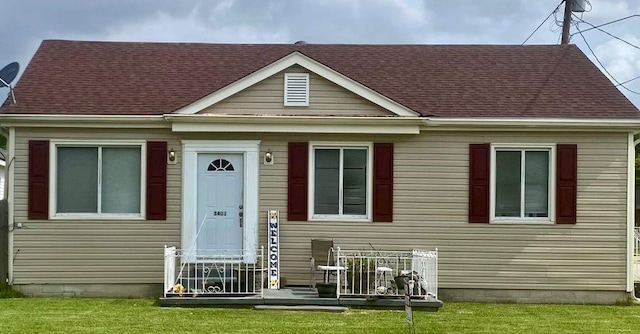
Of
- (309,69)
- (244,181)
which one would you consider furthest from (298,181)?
(309,69)

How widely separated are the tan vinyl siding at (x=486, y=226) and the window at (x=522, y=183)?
0.22 metres

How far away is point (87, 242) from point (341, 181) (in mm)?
4354

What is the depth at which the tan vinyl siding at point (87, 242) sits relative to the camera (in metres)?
13.3

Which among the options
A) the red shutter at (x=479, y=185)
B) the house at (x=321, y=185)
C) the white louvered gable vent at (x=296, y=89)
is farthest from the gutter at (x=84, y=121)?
the red shutter at (x=479, y=185)

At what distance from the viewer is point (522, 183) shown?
44.6 ft

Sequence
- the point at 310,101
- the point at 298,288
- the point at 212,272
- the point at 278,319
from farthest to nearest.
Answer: the point at 310,101, the point at 298,288, the point at 212,272, the point at 278,319

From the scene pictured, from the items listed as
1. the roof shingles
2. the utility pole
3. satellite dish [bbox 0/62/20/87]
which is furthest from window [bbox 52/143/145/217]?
the utility pole

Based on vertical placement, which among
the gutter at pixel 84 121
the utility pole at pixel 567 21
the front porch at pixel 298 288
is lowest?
the front porch at pixel 298 288

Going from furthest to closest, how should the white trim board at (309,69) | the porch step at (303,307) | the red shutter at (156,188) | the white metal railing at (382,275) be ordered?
the red shutter at (156,188), the white trim board at (309,69), the white metal railing at (382,275), the porch step at (303,307)

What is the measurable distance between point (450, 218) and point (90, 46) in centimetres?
778

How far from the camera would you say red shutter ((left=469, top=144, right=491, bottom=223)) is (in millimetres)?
13516

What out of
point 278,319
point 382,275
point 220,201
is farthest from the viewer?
point 220,201

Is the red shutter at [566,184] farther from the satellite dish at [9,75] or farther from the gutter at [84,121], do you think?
the satellite dish at [9,75]

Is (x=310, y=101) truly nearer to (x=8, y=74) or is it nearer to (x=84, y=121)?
(x=84, y=121)
